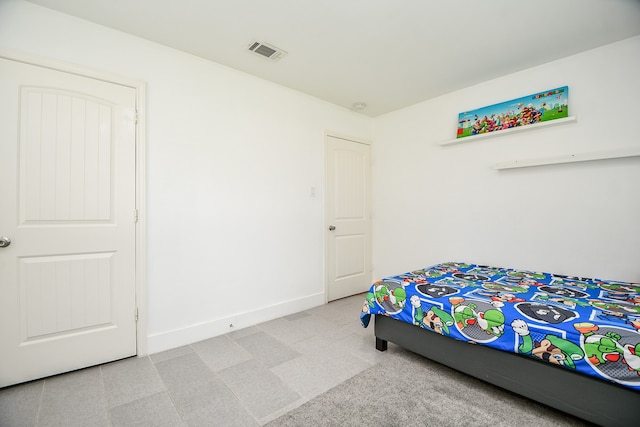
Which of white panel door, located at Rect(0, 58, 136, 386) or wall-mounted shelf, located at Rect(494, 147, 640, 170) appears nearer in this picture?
white panel door, located at Rect(0, 58, 136, 386)

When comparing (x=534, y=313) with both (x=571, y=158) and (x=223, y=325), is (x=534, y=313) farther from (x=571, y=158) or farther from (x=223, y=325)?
(x=223, y=325)

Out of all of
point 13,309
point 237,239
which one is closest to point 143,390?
point 13,309

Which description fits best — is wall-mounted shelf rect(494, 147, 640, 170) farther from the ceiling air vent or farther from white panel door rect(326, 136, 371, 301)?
the ceiling air vent

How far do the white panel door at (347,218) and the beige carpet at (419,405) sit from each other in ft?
6.02

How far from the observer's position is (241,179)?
291 centimetres

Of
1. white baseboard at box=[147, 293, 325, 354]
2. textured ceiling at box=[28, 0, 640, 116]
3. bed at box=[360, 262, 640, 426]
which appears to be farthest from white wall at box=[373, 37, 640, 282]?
white baseboard at box=[147, 293, 325, 354]

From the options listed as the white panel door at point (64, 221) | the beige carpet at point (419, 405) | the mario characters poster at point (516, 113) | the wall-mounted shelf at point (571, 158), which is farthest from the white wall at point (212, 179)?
the wall-mounted shelf at point (571, 158)

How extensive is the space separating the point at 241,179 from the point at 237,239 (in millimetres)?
624

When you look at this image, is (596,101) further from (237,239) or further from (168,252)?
(168,252)

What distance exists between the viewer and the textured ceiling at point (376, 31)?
78.4 inches

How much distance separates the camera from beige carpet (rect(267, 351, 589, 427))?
61.9 inches

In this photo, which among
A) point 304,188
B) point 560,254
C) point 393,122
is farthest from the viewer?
point 393,122

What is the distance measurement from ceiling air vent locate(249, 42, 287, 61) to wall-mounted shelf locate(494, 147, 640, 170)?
2496mm

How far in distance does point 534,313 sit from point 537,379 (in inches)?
14.3
